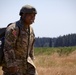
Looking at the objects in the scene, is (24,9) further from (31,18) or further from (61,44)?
(61,44)

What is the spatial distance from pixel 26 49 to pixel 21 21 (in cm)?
44

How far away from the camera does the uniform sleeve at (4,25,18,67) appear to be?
5023 mm

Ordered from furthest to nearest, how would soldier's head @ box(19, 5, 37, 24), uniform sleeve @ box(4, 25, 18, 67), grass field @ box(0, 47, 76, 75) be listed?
1. grass field @ box(0, 47, 76, 75)
2. soldier's head @ box(19, 5, 37, 24)
3. uniform sleeve @ box(4, 25, 18, 67)

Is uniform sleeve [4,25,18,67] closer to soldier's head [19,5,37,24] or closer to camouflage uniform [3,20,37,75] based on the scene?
camouflage uniform [3,20,37,75]

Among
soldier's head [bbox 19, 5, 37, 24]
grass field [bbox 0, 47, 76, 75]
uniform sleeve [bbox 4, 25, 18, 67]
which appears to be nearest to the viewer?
uniform sleeve [bbox 4, 25, 18, 67]

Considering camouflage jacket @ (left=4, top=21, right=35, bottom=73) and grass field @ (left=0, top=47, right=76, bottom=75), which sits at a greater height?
camouflage jacket @ (left=4, top=21, right=35, bottom=73)

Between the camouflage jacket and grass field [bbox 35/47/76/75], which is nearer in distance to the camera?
the camouflage jacket

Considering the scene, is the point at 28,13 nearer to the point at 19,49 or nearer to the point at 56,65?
the point at 19,49

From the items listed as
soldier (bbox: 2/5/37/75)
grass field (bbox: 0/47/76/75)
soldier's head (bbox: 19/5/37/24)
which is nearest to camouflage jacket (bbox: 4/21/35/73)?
soldier (bbox: 2/5/37/75)

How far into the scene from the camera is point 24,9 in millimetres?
5246

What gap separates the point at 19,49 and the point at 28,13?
0.56 m

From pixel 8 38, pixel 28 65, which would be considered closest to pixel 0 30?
pixel 8 38

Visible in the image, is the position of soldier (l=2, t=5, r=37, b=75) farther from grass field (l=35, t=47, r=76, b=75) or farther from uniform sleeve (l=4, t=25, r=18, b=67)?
grass field (l=35, t=47, r=76, b=75)

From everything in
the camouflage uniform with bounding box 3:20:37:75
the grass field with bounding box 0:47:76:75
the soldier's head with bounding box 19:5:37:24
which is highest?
the soldier's head with bounding box 19:5:37:24
